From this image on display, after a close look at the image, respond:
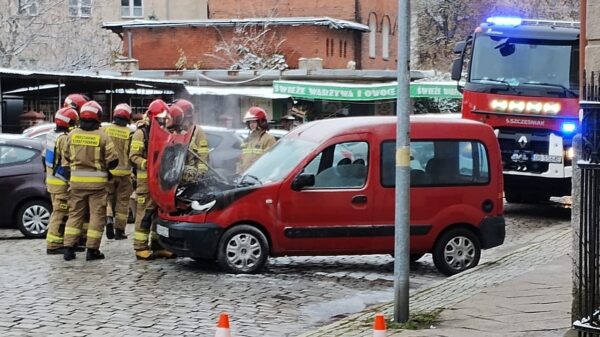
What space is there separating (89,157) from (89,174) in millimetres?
217

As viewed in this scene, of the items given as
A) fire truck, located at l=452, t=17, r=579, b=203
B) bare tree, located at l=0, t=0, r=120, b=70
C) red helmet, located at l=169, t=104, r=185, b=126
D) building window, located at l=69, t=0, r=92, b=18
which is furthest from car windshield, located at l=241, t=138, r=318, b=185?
building window, located at l=69, t=0, r=92, b=18

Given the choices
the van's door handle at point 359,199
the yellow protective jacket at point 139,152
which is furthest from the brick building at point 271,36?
the van's door handle at point 359,199

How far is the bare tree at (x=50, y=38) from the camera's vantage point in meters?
38.4

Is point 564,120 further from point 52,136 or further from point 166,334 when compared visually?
point 166,334

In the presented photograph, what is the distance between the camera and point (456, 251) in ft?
37.0

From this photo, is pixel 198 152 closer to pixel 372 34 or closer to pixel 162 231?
pixel 162 231

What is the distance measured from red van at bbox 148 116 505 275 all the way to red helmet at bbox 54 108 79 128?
1.64 metres

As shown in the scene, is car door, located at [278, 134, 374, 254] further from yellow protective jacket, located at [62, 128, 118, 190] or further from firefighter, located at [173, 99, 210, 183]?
yellow protective jacket, located at [62, 128, 118, 190]

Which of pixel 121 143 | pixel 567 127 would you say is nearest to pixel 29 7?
pixel 121 143

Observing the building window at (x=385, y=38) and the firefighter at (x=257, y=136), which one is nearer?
the firefighter at (x=257, y=136)

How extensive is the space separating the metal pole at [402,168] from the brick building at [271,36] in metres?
33.3

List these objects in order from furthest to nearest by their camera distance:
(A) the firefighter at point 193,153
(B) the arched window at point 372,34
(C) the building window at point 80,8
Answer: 1. (B) the arched window at point 372,34
2. (C) the building window at point 80,8
3. (A) the firefighter at point 193,153

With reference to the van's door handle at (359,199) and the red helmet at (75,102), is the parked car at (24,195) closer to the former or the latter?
the red helmet at (75,102)

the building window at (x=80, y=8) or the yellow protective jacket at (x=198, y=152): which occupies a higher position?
the building window at (x=80, y=8)
